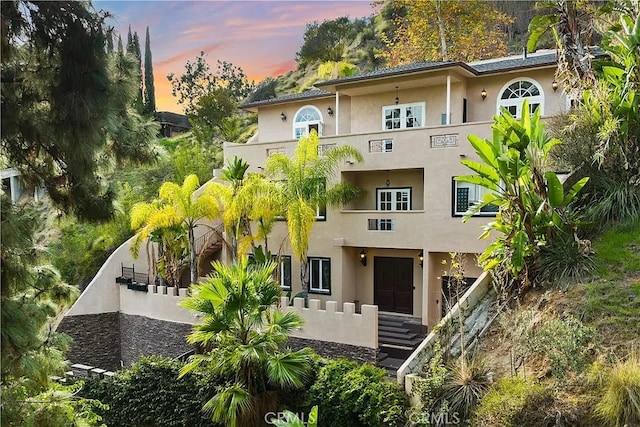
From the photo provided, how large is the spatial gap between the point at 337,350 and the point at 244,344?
345 centimetres

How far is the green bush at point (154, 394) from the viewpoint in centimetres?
1247

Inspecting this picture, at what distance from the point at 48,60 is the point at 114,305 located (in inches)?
599

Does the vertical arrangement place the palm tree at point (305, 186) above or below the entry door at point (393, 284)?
above

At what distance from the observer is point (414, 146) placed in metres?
16.0

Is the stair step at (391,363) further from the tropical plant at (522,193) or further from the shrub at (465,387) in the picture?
the tropical plant at (522,193)

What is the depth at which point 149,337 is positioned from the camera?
1802 cm

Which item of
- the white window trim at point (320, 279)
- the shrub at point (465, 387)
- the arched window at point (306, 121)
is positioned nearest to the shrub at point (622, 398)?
the shrub at point (465, 387)

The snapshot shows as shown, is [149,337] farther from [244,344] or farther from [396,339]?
[396,339]

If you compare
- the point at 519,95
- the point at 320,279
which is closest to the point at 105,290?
the point at 320,279

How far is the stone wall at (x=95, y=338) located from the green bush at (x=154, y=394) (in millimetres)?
5060

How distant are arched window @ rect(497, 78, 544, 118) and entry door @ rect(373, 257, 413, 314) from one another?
6907mm

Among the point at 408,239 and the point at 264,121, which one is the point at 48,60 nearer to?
the point at 408,239

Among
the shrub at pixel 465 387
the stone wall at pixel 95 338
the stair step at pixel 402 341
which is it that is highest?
the shrub at pixel 465 387

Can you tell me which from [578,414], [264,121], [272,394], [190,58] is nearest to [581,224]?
[578,414]
